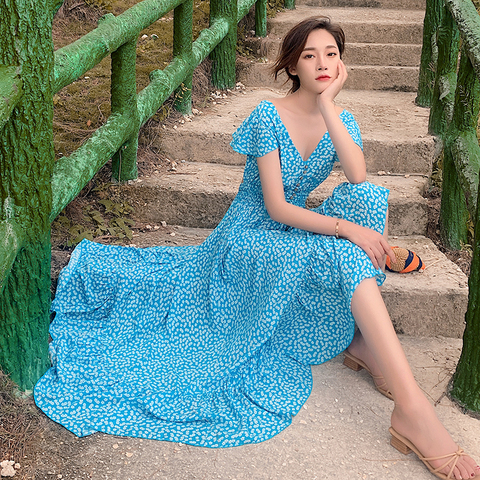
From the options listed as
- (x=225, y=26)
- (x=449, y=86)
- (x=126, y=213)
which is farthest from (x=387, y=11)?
(x=126, y=213)

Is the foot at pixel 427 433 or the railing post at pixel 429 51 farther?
the railing post at pixel 429 51

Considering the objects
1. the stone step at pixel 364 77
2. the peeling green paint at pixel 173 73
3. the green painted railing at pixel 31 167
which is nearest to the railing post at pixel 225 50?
the peeling green paint at pixel 173 73

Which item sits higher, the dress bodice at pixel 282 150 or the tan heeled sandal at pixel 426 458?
the dress bodice at pixel 282 150

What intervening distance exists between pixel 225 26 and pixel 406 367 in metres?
3.10

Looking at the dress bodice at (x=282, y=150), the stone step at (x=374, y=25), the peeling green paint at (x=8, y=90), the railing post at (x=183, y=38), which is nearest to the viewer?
the peeling green paint at (x=8, y=90)

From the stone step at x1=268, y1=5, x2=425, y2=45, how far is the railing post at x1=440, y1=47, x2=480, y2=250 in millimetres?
2088

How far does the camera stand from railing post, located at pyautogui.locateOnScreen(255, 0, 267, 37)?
5.11m

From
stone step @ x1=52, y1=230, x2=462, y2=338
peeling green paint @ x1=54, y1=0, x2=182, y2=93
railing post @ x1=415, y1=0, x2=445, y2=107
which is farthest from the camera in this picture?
railing post @ x1=415, y1=0, x2=445, y2=107

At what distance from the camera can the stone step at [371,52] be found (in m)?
4.88

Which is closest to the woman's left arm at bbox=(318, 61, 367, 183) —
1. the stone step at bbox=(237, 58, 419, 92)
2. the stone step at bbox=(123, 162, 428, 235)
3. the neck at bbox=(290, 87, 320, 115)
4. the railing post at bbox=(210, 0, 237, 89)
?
the neck at bbox=(290, 87, 320, 115)

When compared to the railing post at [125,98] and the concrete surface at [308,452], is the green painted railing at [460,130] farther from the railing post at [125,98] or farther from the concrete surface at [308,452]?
the railing post at [125,98]

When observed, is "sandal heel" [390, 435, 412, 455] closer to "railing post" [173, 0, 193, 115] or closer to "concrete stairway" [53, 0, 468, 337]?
"concrete stairway" [53, 0, 468, 337]

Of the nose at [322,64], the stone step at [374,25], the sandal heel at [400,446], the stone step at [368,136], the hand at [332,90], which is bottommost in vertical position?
the sandal heel at [400,446]

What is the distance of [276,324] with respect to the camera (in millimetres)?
2404
